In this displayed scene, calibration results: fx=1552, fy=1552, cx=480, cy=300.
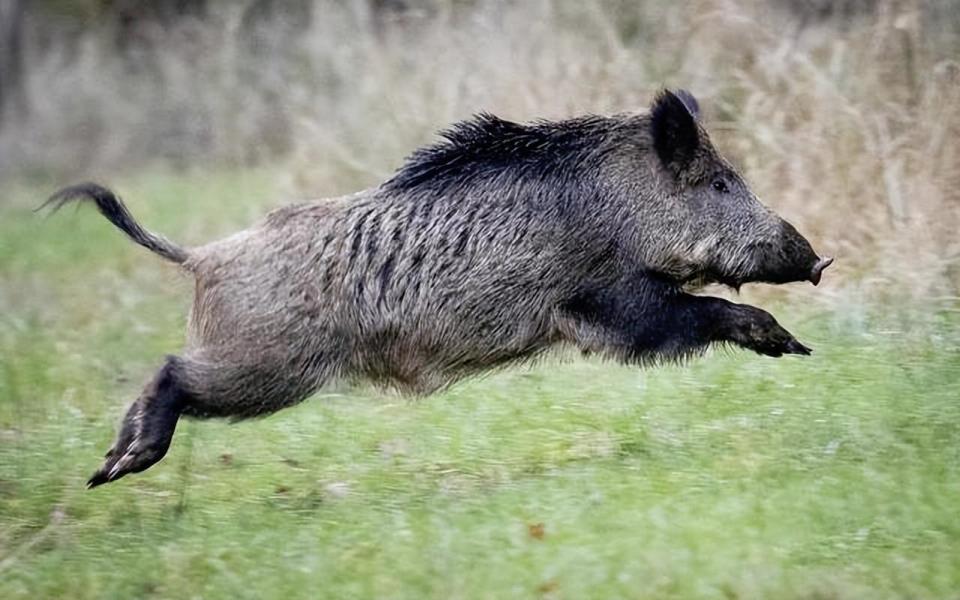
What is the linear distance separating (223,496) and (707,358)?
254cm

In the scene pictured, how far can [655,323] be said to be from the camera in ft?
19.7

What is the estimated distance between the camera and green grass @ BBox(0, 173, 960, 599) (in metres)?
4.88

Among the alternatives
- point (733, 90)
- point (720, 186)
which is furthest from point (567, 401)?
point (733, 90)

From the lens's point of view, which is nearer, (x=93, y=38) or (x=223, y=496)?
(x=223, y=496)

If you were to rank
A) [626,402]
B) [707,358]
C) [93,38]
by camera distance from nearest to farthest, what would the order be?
[626,402]
[707,358]
[93,38]

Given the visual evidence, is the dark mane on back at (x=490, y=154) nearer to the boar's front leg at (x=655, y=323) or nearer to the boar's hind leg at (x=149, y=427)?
the boar's front leg at (x=655, y=323)

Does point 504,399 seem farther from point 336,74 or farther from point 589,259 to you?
point 336,74

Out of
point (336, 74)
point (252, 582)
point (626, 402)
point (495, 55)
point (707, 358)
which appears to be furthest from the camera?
point (336, 74)

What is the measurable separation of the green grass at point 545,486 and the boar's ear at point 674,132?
108 centimetres

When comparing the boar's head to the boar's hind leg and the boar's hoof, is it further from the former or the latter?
the boar's hind leg

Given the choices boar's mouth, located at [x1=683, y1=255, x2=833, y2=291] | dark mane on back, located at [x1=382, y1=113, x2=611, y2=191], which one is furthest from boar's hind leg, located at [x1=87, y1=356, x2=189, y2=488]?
boar's mouth, located at [x1=683, y1=255, x2=833, y2=291]

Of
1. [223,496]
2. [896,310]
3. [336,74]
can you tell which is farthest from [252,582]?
[336,74]

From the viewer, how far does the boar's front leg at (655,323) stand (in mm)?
6004

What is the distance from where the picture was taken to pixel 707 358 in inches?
294
